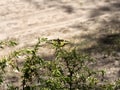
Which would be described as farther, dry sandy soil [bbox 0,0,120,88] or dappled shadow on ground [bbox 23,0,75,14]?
dappled shadow on ground [bbox 23,0,75,14]

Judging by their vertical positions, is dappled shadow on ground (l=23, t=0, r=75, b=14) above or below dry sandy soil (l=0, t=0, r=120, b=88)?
above

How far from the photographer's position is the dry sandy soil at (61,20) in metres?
5.72

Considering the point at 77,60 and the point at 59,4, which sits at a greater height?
the point at 77,60

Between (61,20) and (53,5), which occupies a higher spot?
(53,5)

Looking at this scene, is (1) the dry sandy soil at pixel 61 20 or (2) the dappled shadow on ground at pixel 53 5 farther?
(2) the dappled shadow on ground at pixel 53 5

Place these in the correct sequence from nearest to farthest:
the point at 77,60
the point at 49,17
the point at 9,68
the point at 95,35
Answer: the point at 77,60, the point at 9,68, the point at 95,35, the point at 49,17

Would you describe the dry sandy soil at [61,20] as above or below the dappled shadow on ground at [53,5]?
below

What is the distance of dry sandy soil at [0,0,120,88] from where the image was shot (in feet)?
18.8

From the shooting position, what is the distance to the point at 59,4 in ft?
24.1

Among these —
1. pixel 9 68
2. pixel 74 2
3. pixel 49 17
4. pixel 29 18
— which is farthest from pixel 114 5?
pixel 9 68

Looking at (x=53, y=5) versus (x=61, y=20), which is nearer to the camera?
(x=61, y=20)

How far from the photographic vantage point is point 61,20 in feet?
21.5

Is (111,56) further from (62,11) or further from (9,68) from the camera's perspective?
(62,11)

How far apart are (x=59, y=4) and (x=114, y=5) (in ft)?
4.73
